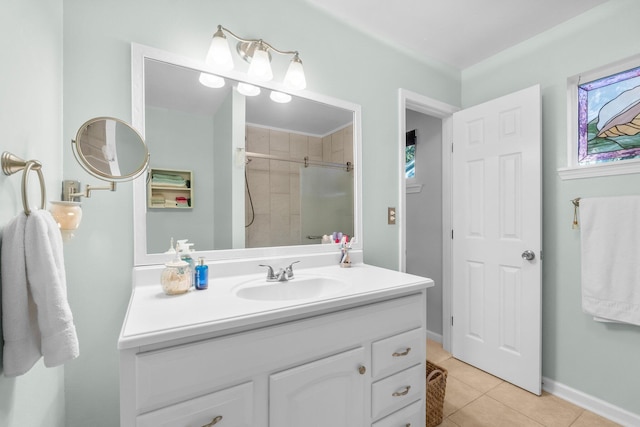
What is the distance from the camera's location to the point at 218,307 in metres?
0.94

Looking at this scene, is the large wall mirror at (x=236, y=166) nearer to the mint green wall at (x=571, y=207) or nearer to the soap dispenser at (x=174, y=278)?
the soap dispenser at (x=174, y=278)

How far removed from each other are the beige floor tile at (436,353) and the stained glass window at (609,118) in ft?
5.78

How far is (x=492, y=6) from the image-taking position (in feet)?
5.56

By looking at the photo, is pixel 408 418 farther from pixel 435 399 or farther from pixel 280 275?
pixel 280 275

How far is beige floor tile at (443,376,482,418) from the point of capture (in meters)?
1.78

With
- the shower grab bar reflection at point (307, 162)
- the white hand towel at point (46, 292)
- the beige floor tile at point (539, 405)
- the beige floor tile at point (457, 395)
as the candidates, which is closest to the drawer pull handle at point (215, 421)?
the white hand towel at point (46, 292)

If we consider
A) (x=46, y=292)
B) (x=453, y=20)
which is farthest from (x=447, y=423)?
(x=453, y=20)

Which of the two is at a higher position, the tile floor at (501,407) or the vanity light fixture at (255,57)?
the vanity light fixture at (255,57)

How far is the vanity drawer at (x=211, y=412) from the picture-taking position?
762 millimetres

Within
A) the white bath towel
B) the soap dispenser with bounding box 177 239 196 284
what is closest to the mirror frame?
the soap dispenser with bounding box 177 239 196 284

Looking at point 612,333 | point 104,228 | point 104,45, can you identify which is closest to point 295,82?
point 104,45

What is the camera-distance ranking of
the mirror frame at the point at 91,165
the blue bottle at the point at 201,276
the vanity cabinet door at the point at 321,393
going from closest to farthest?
the vanity cabinet door at the point at 321,393 → the mirror frame at the point at 91,165 → the blue bottle at the point at 201,276

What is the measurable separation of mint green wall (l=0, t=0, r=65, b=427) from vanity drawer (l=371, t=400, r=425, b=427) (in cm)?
113

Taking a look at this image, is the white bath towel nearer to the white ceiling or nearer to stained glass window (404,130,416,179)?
the white ceiling
